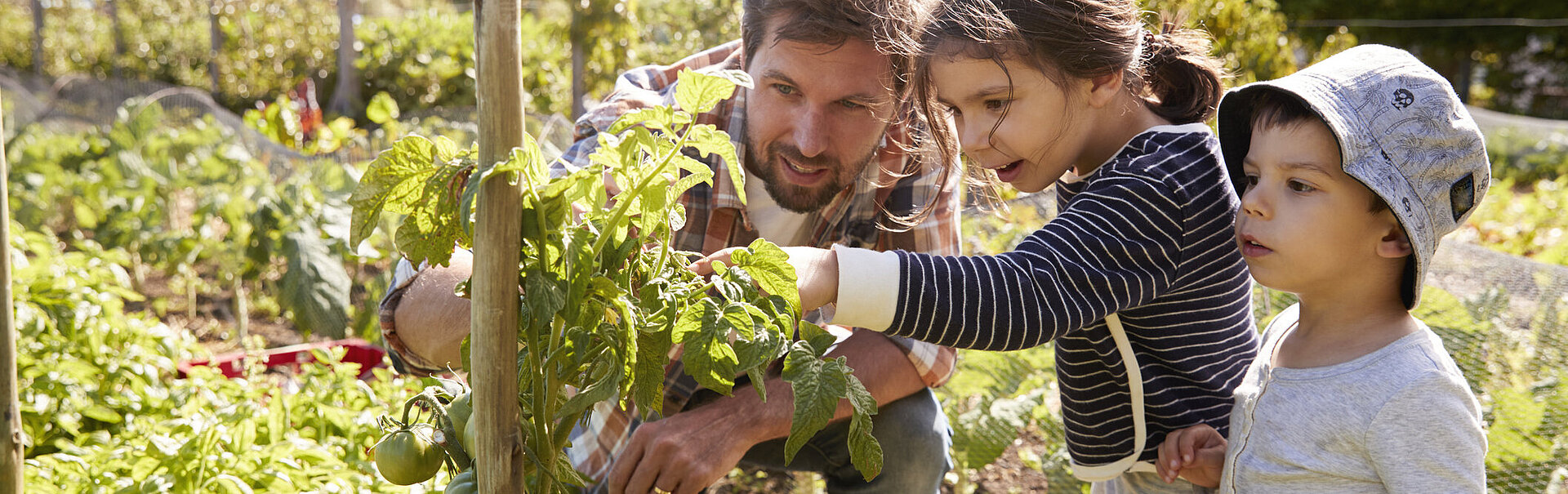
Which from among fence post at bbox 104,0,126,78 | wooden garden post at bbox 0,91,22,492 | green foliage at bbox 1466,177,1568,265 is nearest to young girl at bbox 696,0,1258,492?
wooden garden post at bbox 0,91,22,492

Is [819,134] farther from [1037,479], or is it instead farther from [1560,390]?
[1560,390]

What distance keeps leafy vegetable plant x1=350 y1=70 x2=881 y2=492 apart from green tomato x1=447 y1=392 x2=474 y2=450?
71 mm

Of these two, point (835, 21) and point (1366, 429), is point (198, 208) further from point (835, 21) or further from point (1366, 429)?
point (1366, 429)

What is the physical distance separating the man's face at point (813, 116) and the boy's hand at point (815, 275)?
1.83 feet

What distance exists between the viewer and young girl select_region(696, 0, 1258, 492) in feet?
3.20

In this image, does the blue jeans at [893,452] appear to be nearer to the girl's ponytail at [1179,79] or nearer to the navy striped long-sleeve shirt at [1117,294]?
the navy striped long-sleeve shirt at [1117,294]

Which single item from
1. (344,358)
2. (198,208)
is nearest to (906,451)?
(344,358)

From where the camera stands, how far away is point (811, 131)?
1.53 metres

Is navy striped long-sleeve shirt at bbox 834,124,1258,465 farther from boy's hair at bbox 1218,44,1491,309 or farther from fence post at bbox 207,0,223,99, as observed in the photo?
fence post at bbox 207,0,223,99

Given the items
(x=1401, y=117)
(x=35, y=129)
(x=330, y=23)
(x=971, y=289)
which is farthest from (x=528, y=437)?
(x=330, y=23)

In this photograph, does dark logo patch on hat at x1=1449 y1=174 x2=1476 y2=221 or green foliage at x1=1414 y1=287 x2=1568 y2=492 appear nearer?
dark logo patch on hat at x1=1449 y1=174 x2=1476 y2=221

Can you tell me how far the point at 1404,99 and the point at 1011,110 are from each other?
0.37 metres

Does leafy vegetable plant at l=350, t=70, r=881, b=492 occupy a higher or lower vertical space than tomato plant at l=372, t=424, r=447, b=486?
higher

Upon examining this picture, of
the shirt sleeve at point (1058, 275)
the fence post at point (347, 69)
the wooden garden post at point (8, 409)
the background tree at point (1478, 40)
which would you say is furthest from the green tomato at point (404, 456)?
the background tree at point (1478, 40)
